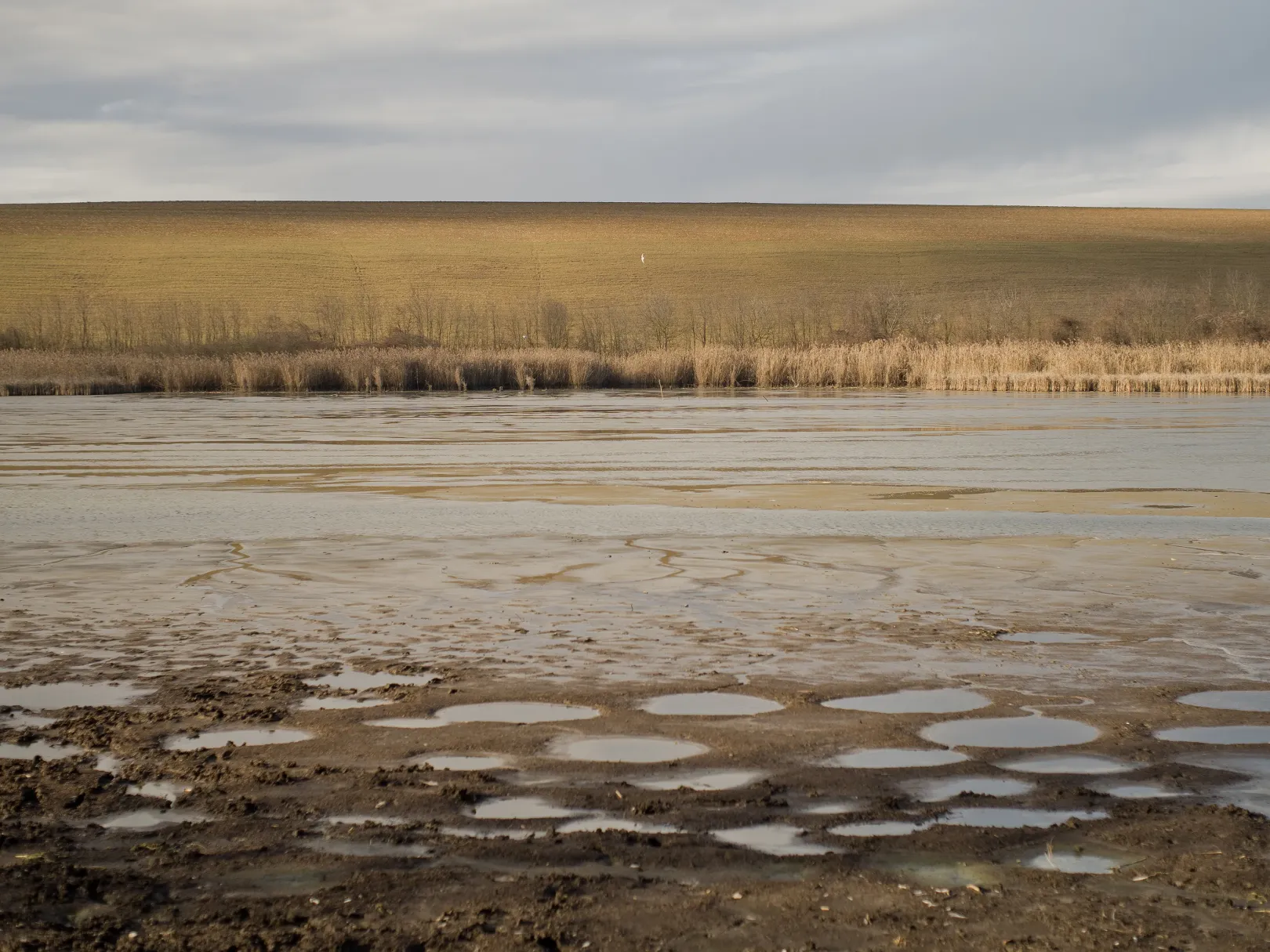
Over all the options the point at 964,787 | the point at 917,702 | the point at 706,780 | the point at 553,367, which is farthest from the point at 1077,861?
the point at 553,367

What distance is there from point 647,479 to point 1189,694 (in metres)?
10.4

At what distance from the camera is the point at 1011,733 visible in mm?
5930

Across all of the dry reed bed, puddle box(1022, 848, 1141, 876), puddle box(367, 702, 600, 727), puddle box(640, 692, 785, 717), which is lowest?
the dry reed bed

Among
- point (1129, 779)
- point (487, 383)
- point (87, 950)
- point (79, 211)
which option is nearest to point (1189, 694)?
point (1129, 779)

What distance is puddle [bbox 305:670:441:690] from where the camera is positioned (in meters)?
6.81

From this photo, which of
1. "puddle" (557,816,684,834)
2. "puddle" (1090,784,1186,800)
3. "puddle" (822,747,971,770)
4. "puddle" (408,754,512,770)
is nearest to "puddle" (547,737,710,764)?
"puddle" (408,754,512,770)

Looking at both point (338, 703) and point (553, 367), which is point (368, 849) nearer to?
point (338, 703)

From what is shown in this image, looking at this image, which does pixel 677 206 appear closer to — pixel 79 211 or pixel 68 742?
pixel 79 211

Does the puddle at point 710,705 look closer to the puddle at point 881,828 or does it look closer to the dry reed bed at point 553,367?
the puddle at point 881,828

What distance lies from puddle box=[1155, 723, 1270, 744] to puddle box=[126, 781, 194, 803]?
12.3 ft

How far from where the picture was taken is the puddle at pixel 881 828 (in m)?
4.63

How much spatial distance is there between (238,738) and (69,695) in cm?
123

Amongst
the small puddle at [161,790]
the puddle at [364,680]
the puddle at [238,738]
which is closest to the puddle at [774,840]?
the small puddle at [161,790]

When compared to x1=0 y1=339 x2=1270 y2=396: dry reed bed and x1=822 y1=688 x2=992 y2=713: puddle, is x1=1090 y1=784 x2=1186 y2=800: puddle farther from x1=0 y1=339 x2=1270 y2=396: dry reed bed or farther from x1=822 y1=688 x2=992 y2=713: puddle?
x1=0 y1=339 x2=1270 y2=396: dry reed bed
